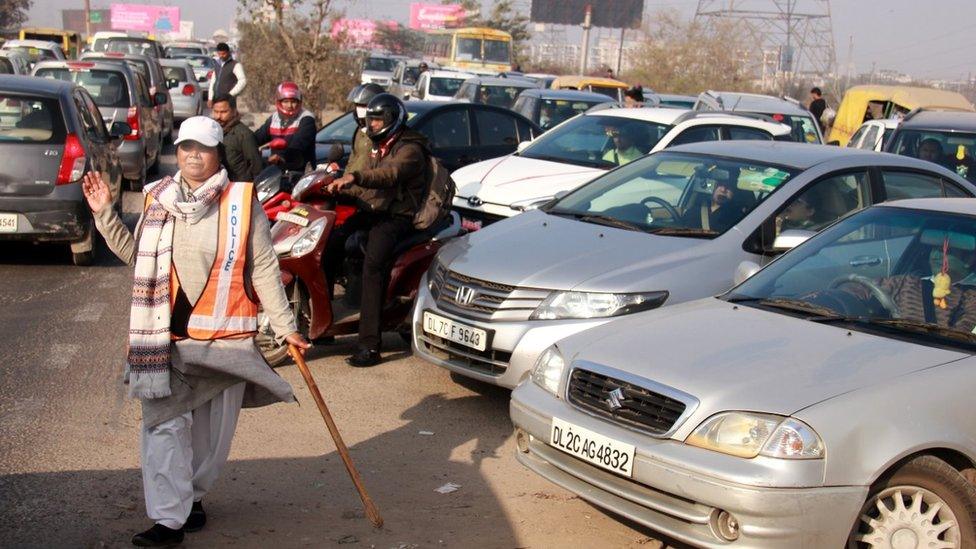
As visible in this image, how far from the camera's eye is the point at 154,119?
59.1ft

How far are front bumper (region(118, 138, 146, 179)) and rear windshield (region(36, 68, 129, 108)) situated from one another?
170cm

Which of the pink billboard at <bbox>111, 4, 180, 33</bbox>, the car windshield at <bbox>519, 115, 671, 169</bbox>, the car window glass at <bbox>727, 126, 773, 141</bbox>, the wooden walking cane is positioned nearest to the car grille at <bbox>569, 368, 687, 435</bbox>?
the wooden walking cane

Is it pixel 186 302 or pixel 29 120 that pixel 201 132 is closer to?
pixel 186 302

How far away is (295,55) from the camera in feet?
82.8

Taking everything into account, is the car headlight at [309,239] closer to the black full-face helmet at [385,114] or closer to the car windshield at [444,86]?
the black full-face helmet at [385,114]

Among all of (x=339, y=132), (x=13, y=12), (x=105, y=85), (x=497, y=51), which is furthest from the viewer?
(x=13, y=12)

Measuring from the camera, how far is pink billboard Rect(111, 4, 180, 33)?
116m

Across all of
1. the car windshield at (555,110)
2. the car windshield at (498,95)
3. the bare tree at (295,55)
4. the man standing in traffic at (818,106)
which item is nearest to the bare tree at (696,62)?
the bare tree at (295,55)

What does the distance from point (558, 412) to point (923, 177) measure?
3.98 meters

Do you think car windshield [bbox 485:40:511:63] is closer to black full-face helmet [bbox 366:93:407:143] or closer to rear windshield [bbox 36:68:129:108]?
rear windshield [bbox 36:68:129:108]

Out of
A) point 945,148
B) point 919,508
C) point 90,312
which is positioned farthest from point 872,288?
point 945,148

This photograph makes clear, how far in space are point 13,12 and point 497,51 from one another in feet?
148

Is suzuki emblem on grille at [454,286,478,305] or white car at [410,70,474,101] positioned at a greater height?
suzuki emblem on grille at [454,286,478,305]

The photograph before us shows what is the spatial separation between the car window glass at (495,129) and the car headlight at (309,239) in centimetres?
610
